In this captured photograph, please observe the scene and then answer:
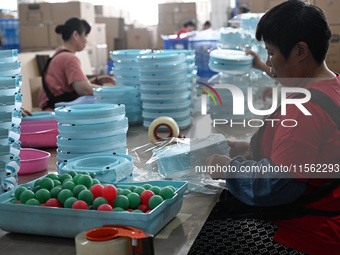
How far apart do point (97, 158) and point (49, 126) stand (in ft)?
3.02

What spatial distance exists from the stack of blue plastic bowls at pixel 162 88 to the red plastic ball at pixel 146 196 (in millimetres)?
1503

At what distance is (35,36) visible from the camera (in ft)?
22.2

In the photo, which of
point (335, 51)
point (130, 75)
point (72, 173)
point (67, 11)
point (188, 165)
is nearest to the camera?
point (72, 173)

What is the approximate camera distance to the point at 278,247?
1.53 m

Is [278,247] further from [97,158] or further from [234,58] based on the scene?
[234,58]

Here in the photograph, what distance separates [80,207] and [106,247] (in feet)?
0.71

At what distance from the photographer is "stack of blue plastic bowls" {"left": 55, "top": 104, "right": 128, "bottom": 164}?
191 centimetres

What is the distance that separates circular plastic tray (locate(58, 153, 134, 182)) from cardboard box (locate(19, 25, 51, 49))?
547cm

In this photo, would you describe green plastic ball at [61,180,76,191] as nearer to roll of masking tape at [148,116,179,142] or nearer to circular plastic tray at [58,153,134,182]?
circular plastic tray at [58,153,134,182]

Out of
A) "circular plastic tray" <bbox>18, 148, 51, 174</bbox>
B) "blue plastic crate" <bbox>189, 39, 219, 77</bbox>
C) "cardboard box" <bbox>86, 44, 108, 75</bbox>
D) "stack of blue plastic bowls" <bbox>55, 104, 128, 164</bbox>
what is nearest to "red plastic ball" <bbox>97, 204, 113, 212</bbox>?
"stack of blue plastic bowls" <bbox>55, 104, 128, 164</bbox>

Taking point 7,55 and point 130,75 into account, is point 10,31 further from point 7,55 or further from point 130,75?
point 7,55

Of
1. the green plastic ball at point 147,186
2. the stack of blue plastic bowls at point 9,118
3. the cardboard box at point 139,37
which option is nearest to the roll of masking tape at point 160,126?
the stack of blue plastic bowls at point 9,118

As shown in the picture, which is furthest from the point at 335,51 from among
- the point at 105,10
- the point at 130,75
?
the point at 105,10

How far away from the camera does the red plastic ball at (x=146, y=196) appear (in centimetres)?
129
